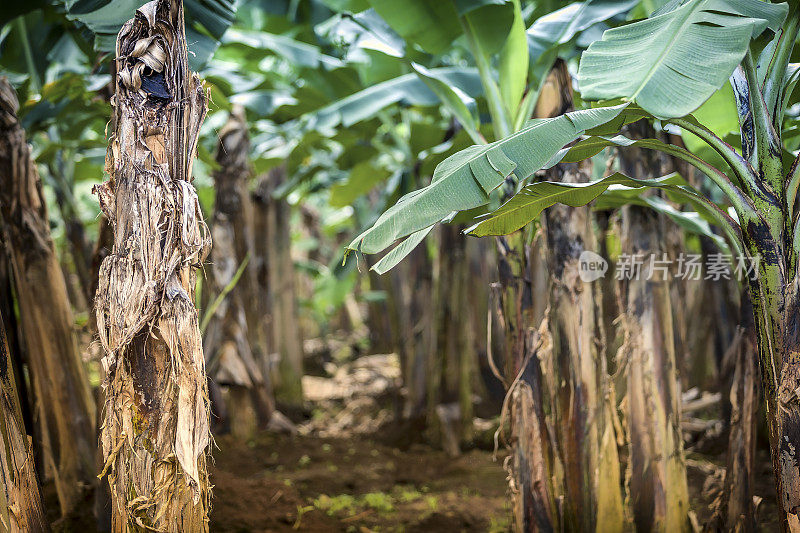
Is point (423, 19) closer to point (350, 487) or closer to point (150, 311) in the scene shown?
point (150, 311)

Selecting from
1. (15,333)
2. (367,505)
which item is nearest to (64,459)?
(15,333)

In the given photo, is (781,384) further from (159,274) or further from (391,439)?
(391,439)

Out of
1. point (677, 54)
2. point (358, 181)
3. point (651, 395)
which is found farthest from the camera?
point (358, 181)

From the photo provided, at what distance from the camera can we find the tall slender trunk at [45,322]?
107 inches

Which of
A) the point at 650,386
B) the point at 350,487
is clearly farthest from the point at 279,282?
the point at 650,386

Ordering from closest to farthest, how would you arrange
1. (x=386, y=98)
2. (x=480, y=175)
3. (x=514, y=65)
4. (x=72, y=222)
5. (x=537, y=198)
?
(x=480, y=175), (x=537, y=198), (x=514, y=65), (x=386, y=98), (x=72, y=222)

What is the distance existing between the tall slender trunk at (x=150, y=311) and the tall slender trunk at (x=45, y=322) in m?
1.22

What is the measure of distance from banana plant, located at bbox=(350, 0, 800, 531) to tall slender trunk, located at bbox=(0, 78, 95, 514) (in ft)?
5.97

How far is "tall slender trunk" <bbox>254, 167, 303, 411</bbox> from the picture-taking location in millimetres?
6031

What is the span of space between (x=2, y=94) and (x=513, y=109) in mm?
2294

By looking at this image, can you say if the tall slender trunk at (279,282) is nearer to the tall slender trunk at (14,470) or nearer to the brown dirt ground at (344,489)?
the brown dirt ground at (344,489)

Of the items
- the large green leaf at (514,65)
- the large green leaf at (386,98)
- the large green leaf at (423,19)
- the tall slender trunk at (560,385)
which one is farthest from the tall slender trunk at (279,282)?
the tall slender trunk at (560,385)

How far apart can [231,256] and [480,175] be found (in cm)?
316

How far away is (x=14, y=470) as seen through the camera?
202cm
